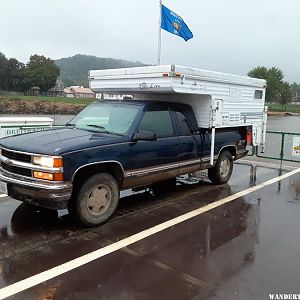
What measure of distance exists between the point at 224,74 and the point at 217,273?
4941 mm

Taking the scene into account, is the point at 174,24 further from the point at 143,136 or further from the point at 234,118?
the point at 143,136

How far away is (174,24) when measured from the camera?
1248 centimetres

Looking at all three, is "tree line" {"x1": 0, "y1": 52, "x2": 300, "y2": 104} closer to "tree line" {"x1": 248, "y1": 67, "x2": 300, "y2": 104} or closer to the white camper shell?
"tree line" {"x1": 248, "y1": 67, "x2": 300, "y2": 104}

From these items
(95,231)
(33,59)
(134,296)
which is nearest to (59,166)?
(95,231)

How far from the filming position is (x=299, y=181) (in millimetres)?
9422

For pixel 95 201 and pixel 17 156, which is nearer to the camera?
pixel 17 156

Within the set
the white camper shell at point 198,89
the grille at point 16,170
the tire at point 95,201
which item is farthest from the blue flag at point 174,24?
the grille at point 16,170

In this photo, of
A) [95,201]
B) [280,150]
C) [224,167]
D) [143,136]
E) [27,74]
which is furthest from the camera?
[27,74]

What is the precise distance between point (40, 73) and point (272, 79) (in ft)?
237

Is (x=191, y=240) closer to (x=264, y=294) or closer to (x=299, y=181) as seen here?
(x=264, y=294)

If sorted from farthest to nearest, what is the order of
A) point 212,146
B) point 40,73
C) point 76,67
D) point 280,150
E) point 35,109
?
point 76,67
point 40,73
point 35,109
point 280,150
point 212,146

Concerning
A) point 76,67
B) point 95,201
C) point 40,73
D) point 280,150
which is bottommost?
point 280,150

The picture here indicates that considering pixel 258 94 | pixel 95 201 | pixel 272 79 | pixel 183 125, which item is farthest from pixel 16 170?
pixel 272 79

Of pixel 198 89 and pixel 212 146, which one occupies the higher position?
pixel 198 89
